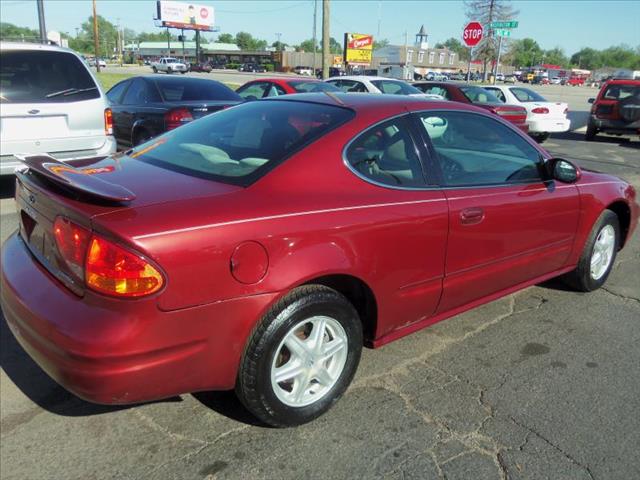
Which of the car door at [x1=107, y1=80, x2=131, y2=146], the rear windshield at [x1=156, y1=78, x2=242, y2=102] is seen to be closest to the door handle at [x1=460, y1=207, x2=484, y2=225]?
the rear windshield at [x1=156, y1=78, x2=242, y2=102]

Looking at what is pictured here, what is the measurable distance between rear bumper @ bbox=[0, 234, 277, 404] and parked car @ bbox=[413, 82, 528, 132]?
37.3ft

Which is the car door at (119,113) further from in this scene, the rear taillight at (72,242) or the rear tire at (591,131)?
the rear tire at (591,131)

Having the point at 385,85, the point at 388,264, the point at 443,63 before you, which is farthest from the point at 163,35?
the point at 388,264

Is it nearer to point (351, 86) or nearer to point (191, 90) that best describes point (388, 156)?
point (191, 90)

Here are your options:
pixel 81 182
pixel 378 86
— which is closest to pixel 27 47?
pixel 81 182

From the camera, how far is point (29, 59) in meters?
6.10

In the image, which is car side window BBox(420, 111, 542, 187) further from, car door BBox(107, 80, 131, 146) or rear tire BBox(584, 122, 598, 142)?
rear tire BBox(584, 122, 598, 142)

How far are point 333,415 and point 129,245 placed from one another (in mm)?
1345

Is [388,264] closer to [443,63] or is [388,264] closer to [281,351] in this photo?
[281,351]

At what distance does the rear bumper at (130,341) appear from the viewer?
212 centimetres

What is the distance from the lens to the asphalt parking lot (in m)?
2.43

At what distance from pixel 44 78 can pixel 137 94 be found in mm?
2820

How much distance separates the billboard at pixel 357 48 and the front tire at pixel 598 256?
145 feet

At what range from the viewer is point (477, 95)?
13.6 m
